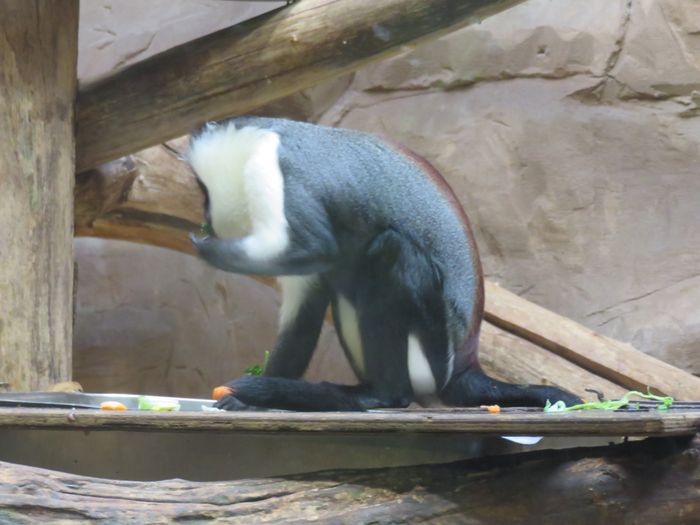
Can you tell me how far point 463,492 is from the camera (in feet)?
8.37

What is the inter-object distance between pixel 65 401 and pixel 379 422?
45.7 inches

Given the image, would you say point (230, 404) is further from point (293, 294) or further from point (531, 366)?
point (531, 366)

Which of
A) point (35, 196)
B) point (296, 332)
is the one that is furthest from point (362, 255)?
point (35, 196)

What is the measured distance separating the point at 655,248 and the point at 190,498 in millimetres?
3788

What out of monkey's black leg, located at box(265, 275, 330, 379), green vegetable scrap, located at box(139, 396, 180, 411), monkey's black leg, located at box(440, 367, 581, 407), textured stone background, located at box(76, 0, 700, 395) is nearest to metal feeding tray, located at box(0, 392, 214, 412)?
green vegetable scrap, located at box(139, 396, 180, 411)

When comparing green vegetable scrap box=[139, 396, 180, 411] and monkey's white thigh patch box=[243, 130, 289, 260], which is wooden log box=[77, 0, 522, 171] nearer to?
monkey's white thigh patch box=[243, 130, 289, 260]

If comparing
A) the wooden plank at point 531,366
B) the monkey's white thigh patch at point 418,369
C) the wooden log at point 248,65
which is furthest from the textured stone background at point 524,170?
the monkey's white thigh patch at point 418,369

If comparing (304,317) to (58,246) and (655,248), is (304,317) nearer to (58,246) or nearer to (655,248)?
(58,246)

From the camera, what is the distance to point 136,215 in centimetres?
492

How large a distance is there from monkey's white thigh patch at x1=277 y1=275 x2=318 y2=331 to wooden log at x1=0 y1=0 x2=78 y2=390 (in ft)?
2.81

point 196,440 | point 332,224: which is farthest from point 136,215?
point 196,440

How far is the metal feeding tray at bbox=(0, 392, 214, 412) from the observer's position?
2.91 metres

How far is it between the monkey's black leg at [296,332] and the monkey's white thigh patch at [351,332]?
0.18m

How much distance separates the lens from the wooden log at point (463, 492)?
2.42 metres
